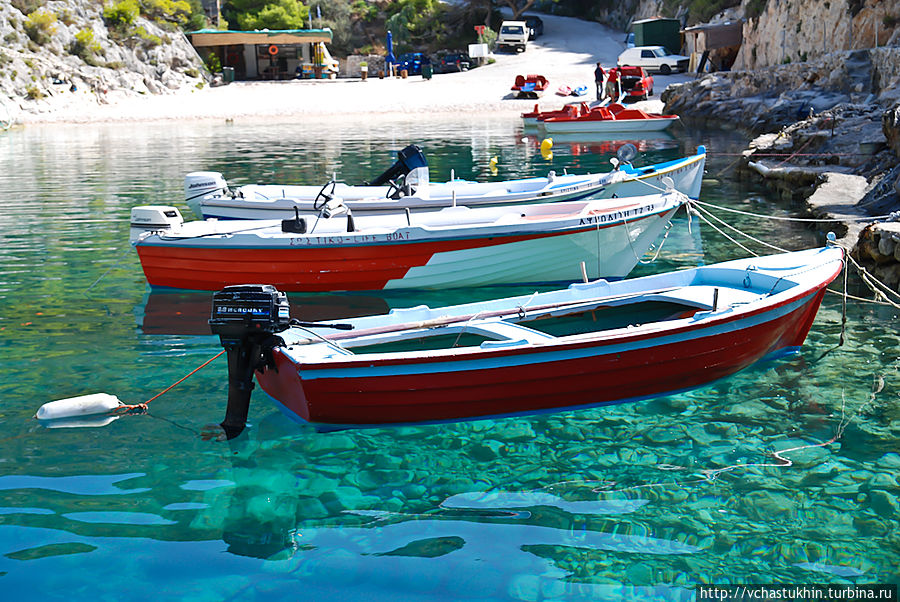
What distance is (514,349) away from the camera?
21.6 feet

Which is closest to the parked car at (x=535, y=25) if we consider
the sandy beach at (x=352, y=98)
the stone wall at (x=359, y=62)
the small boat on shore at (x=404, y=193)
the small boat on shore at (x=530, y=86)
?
the sandy beach at (x=352, y=98)

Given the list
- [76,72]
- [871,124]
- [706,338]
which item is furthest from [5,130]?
[706,338]

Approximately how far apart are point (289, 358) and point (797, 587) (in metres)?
3.93

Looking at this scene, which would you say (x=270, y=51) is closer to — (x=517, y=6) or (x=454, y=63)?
(x=454, y=63)

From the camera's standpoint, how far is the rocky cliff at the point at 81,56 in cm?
4576

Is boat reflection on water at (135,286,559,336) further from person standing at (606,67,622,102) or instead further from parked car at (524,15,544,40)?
parked car at (524,15,544,40)

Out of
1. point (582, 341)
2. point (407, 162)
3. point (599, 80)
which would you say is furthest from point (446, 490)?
point (599, 80)

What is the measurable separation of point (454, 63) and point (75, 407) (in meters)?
50.8

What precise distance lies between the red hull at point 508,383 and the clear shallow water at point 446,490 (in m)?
0.17

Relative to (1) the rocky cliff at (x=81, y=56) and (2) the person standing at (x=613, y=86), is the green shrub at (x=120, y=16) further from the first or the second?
(2) the person standing at (x=613, y=86)

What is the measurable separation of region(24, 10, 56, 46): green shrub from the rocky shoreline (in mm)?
36996

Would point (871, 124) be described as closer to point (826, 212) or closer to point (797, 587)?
point (826, 212)

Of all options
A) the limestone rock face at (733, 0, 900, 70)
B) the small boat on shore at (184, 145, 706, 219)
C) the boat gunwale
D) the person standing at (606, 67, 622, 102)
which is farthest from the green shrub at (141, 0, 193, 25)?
the boat gunwale

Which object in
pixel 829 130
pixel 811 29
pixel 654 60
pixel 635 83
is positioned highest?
pixel 654 60
